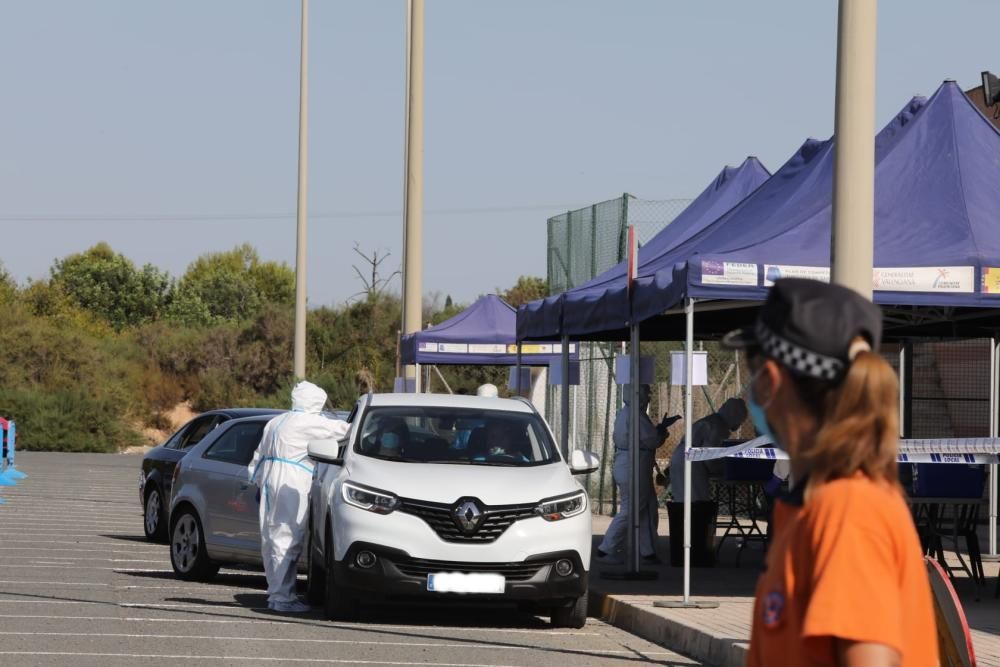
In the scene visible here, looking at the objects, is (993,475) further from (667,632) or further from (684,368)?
(667,632)

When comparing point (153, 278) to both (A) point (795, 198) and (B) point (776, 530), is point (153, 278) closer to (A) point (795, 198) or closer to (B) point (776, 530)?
(A) point (795, 198)

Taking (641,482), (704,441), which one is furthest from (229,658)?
(641,482)

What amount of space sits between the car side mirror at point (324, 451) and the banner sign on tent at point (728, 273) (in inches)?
118

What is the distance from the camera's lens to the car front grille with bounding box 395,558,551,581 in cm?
1167

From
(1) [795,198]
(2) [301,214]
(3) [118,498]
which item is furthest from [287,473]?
(2) [301,214]

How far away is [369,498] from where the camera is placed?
11.9m

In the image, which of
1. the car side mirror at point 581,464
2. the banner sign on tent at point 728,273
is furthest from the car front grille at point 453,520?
the banner sign on tent at point 728,273

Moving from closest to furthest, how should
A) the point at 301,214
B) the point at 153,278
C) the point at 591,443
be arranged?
the point at 591,443, the point at 301,214, the point at 153,278

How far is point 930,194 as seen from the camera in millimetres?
13133

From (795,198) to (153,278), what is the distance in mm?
87368

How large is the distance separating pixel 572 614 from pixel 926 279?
357 centimetres

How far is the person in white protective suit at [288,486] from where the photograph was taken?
12.9m

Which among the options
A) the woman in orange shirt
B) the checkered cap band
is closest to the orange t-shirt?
the woman in orange shirt

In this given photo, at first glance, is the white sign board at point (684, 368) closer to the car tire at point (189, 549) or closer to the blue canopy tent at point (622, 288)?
the blue canopy tent at point (622, 288)
